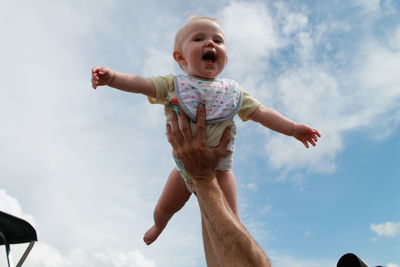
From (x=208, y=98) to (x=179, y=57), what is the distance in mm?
594

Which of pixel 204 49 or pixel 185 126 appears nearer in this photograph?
pixel 185 126

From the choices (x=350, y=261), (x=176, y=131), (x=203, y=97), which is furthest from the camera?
(x=203, y=97)

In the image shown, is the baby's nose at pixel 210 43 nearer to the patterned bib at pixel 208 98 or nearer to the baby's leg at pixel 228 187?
the patterned bib at pixel 208 98

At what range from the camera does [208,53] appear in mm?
3332

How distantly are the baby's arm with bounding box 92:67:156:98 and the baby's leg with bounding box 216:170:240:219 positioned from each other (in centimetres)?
95

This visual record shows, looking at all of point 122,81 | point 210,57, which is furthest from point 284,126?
point 122,81

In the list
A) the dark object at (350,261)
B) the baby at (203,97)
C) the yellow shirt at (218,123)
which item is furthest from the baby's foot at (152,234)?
the dark object at (350,261)

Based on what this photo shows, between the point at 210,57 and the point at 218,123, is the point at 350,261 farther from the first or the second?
the point at 210,57

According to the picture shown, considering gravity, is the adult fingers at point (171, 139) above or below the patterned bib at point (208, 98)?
below

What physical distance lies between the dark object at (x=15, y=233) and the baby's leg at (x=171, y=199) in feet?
A: 4.70

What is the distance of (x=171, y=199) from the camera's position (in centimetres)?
354

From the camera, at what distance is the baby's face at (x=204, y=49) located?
333cm

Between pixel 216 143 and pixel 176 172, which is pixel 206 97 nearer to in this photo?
pixel 216 143

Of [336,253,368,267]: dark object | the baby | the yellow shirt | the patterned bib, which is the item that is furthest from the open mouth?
[336,253,368,267]: dark object
